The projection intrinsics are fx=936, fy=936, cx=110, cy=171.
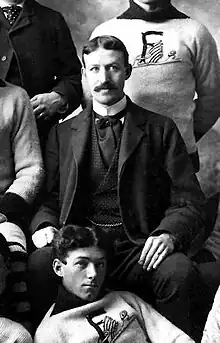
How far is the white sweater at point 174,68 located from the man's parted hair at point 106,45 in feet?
0.23

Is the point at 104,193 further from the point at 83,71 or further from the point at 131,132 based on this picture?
the point at 83,71

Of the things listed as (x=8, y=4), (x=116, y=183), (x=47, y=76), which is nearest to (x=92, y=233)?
(x=116, y=183)

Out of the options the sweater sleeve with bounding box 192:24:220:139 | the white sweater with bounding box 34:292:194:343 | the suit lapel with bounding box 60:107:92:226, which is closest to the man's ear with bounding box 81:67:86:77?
the suit lapel with bounding box 60:107:92:226

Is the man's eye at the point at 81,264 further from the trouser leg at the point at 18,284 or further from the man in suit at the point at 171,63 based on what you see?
the man in suit at the point at 171,63

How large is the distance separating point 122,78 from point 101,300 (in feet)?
2.40

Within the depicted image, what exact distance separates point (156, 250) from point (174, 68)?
0.66m

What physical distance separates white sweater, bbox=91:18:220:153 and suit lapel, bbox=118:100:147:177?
95mm

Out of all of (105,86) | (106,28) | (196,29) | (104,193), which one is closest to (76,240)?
(104,193)

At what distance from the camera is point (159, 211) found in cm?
303

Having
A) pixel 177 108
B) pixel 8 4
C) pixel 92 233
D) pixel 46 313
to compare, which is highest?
pixel 8 4

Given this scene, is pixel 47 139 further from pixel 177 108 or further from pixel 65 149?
pixel 177 108

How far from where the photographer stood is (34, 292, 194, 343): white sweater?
283cm

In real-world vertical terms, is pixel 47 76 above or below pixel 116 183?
above

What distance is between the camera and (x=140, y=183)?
3.03 m
